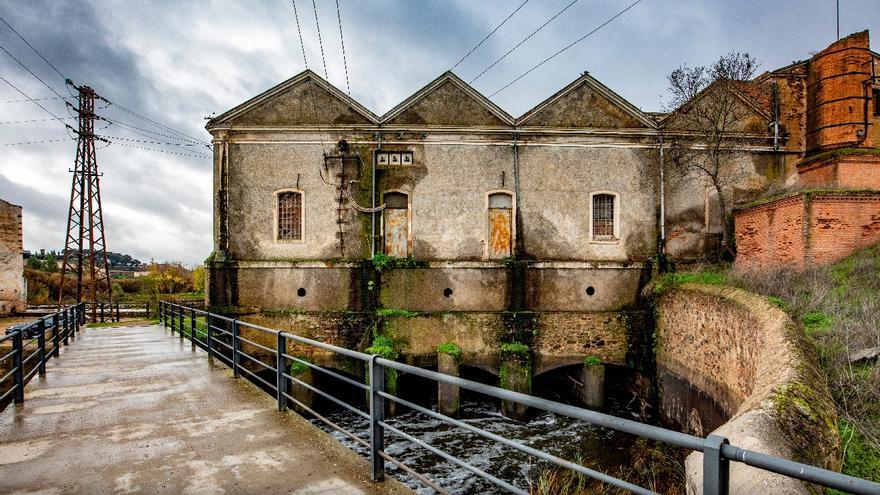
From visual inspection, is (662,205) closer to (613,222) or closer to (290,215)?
(613,222)

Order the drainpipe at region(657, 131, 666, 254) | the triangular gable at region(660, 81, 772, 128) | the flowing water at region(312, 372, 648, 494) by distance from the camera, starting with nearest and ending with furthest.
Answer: the flowing water at region(312, 372, 648, 494)
the triangular gable at region(660, 81, 772, 128)
the drainpipe at region(657, 131, 666, 254)

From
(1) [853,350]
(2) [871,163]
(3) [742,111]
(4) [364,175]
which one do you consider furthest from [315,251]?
(2) [871,163]

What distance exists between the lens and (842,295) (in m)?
9.87

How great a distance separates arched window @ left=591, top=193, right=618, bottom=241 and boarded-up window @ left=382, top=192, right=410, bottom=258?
651 centimetres

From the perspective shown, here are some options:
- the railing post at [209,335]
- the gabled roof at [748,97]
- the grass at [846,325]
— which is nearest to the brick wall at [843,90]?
the gabled roof at [748,97]

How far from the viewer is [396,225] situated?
16.2 metres

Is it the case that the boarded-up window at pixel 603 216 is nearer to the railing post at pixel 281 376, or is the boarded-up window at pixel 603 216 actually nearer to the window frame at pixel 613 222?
the window frame at pixel 613 222

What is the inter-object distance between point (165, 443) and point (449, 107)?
13.6 metres

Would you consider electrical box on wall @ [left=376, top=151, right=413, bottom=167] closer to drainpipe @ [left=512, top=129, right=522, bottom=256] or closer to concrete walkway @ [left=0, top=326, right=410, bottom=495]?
drainpipe @ [left=512, top=129, right=522, bottom=256]

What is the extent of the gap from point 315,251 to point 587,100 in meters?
10.6

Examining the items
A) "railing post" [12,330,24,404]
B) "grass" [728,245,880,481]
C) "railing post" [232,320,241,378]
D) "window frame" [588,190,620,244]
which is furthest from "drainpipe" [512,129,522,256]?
"railing post" [12,330,24,404]

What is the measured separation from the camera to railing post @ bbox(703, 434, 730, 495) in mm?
2088

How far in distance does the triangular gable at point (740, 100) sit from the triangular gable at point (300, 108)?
33.4 ft

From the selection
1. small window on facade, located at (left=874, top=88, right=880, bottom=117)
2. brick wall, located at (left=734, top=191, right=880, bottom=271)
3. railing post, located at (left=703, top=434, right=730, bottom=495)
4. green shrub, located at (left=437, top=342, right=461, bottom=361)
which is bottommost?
green shrub, located at (left=437, top=342, right=461, bottom=361)
